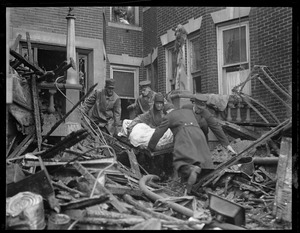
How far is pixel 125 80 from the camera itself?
14.8m

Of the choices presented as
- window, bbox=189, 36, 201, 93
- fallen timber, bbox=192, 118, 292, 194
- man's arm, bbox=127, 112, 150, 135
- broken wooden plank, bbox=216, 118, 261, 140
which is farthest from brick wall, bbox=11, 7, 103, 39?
fallen timber, bbox=192, 118, 292, 194

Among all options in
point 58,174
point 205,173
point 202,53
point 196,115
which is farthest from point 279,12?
point 58,174

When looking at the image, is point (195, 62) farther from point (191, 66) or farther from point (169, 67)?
point (169, 67)

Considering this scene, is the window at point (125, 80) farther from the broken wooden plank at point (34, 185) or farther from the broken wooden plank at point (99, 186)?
the broken wooden plank at point (34, 185)

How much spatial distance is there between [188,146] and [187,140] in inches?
4.9

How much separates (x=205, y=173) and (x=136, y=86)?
804 cm

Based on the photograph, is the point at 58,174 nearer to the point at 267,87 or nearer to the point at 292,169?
the point at 292,169

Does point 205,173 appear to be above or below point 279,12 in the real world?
below

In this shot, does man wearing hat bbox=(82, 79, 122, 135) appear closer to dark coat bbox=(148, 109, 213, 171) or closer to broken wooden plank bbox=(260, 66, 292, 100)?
dark coat bbox=(148, 109, 213, 171)

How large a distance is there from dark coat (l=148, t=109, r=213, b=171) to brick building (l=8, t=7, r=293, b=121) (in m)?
3.05

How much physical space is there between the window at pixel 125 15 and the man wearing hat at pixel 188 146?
8404 mm

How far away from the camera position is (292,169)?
228 inches

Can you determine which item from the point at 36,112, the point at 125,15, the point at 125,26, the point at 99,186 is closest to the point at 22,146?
the point at 36,112

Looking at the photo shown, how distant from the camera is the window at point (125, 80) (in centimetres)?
1432
